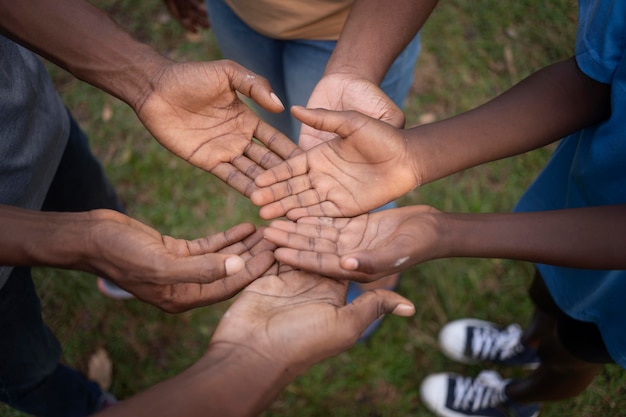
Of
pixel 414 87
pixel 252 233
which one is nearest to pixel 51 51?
pixel 252 233

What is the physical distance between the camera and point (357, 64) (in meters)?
2.10

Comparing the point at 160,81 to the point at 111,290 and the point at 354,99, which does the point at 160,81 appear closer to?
the point at 354,99

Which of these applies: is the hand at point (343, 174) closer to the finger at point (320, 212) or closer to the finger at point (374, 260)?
the finger at point (320, 212)

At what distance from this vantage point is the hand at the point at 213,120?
204 cm

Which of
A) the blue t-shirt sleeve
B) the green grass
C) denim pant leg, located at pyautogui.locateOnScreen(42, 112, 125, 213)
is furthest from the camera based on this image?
the green grass

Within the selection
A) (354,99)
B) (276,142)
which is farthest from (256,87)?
(354,99)

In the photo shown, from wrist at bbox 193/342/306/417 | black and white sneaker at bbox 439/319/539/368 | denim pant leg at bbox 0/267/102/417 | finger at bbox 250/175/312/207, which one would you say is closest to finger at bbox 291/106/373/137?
finger at bbox 250/175/312/207

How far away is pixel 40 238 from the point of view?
1632 mm

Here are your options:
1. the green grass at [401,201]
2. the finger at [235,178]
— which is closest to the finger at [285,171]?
the finger at [235,178]

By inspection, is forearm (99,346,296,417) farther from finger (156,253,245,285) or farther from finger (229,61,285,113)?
finger (229,61,285,113)

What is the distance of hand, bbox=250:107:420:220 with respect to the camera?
1857mm

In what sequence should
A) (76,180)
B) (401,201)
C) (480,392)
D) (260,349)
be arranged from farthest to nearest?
(401,201)
(480,392)
(76,180)
(260,349)

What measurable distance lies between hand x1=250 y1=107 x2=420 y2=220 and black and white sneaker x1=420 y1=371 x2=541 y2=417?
1308 millimetres

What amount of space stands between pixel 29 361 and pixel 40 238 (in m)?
0.68
